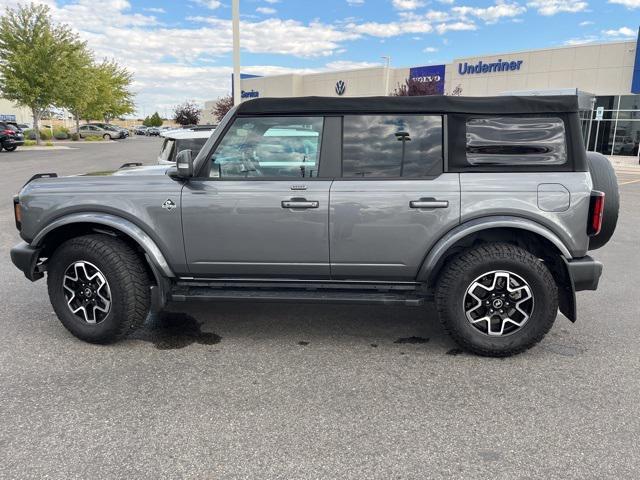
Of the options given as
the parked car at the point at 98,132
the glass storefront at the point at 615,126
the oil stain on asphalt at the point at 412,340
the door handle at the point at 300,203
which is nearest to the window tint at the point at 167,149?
the door handle at the point at 300,203

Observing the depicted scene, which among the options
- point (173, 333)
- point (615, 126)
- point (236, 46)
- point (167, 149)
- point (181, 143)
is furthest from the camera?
point (615, 126)

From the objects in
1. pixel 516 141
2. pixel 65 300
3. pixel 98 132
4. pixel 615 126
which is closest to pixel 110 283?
Answer: pixel 65 300

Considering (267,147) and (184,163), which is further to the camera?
(267,147)

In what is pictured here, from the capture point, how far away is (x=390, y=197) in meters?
3.63

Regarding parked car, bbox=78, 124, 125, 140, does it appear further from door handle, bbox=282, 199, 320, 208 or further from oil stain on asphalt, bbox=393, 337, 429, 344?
oil stain on asphalt, bbox=393, 337, 429, 344

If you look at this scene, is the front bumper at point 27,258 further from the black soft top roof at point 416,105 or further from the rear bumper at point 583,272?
the rear bumper at point 583,272

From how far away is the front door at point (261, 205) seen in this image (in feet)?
12.2

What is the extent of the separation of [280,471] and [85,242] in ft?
7.89

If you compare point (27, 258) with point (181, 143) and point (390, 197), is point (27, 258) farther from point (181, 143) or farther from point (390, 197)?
point (181, 143)

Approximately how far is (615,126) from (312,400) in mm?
32763

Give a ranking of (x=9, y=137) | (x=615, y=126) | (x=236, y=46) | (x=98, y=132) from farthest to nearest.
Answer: (x=98, y=132), (x=615, y=126), (x=9, y=137), (x=236, y=46)

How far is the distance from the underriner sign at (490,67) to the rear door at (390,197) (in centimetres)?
3324

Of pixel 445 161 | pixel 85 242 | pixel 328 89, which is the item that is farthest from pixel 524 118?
pixel 328 89

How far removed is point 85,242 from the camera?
3869mm
